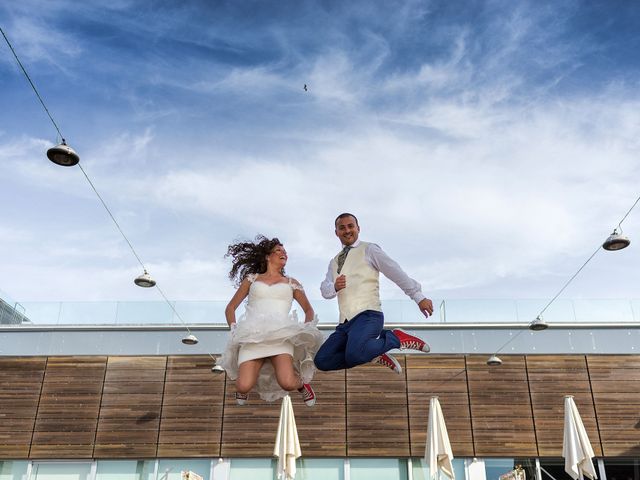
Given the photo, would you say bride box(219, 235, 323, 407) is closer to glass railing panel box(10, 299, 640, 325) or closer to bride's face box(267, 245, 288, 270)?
bride's face box(267, 245, 288, 270)

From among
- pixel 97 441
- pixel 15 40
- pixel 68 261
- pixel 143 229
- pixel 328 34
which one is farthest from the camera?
pixel 97 441

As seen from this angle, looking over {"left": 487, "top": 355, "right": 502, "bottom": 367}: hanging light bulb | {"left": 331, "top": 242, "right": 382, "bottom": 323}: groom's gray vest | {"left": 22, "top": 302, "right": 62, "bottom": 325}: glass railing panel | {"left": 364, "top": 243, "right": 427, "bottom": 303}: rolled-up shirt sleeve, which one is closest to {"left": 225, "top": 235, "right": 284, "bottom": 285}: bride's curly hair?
{"left": 331, "top": 242, "right": 382, "bottom": 323}: groom's gray vest

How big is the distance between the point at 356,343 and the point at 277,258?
109cm

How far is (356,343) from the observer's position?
14.9 feet

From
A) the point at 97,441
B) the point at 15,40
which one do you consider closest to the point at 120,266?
the point at 97,441

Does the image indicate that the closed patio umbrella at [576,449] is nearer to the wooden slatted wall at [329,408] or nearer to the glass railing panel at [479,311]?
the wooden slatted wall at [329,408]

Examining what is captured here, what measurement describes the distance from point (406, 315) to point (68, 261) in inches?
267

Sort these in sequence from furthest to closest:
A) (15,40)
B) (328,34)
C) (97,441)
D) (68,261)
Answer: (97,441) → (68,261) → (328,34) → (15,40)

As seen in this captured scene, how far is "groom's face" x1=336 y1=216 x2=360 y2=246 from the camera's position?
5055 mm

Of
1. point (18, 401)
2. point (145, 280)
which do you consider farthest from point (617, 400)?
point (18, 401)

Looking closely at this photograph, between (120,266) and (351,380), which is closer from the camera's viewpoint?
(120,266)

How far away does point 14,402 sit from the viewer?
1205 centimetres

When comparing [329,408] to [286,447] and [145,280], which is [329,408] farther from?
[145,280]

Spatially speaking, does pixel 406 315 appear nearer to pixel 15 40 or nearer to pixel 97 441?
pixel 97 441
